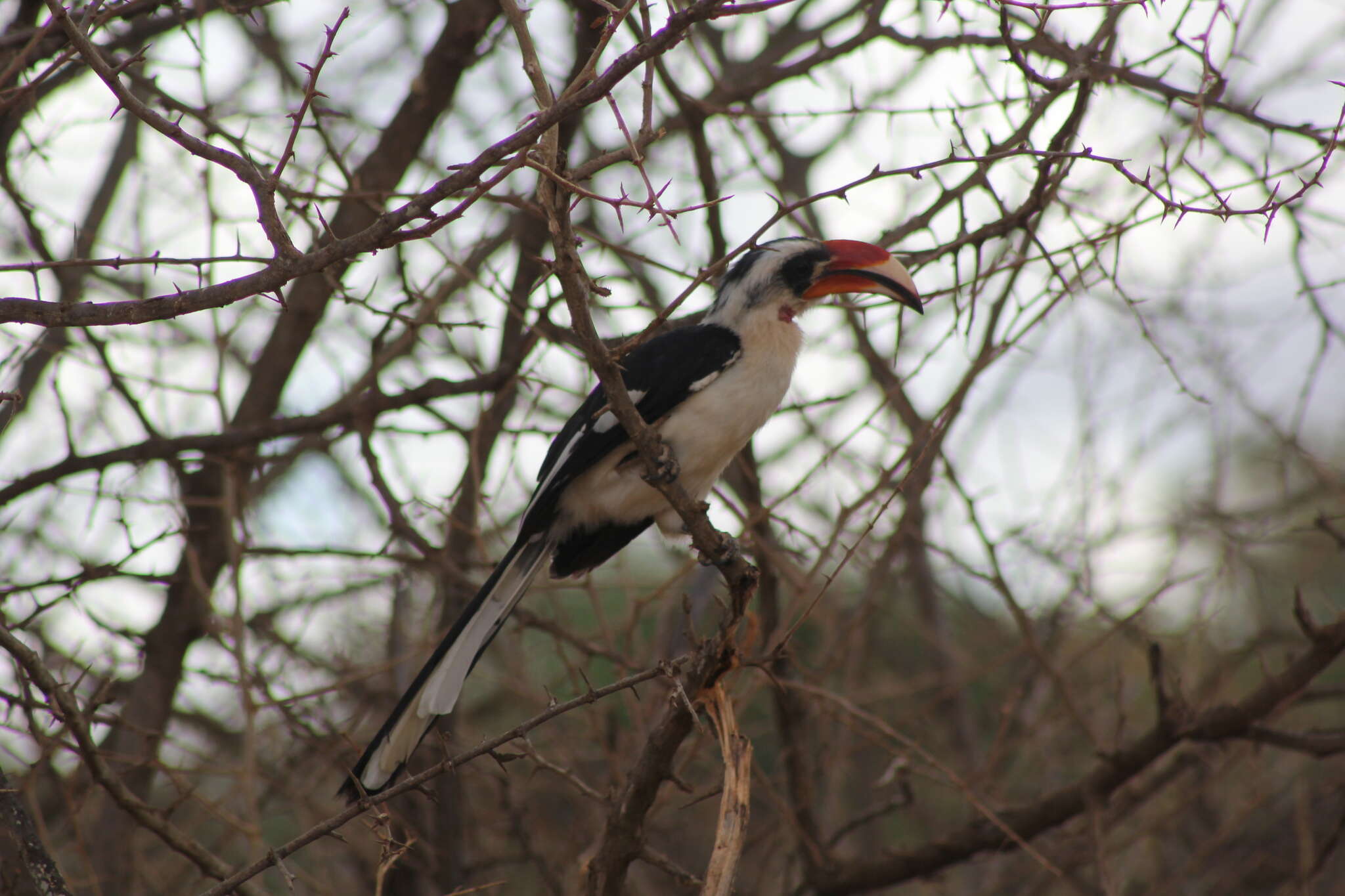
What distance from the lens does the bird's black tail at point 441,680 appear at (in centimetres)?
271

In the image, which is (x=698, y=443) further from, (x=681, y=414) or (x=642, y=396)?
(x=642, y=396)

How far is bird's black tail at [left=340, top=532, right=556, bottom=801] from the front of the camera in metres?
2.71

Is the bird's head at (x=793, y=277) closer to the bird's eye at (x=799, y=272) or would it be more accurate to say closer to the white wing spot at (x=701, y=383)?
the bird's eye at (x=799, y=272)

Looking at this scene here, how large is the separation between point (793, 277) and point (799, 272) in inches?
0.9

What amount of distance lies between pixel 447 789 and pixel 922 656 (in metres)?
3.03

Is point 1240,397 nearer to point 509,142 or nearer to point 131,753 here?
point 509,142

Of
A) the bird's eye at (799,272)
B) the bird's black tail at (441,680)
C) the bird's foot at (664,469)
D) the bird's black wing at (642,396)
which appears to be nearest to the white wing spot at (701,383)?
the bird's black wing at (642,396)

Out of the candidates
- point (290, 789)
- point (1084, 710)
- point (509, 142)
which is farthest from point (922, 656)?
point (509, 142)

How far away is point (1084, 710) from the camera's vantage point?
4.70 metres

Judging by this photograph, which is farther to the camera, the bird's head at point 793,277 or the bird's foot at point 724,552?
the bird's head at point 793,277

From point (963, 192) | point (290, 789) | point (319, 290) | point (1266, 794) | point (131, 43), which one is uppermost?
point (131, 43)

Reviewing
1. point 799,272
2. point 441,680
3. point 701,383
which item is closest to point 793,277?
point 799,272

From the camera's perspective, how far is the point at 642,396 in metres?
3.29

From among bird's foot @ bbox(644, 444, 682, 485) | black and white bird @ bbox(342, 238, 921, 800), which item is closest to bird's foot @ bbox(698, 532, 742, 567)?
bird's foot @ bbox(644, 444, 682, 485)
